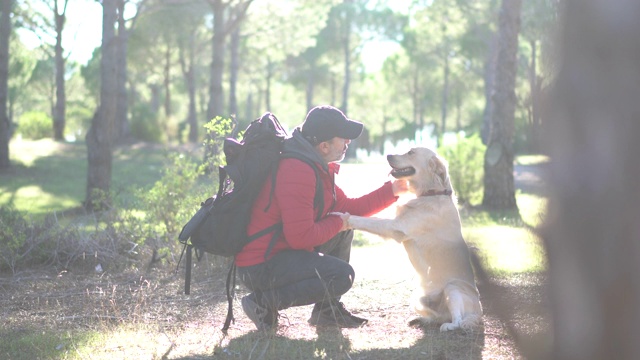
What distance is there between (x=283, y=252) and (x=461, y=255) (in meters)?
1.22

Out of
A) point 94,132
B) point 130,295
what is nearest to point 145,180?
point 94,132

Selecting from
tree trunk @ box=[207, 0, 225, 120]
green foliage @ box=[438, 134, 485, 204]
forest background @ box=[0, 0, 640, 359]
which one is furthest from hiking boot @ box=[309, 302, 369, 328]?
tree trunk @ box=[207, 0, 225, 120]

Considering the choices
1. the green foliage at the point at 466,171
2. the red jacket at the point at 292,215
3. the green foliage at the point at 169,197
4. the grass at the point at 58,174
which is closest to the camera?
the red jacket at the point at 292,215

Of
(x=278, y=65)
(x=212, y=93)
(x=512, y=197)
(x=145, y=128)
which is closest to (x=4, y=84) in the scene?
(x=212, y=93)

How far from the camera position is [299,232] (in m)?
4.45

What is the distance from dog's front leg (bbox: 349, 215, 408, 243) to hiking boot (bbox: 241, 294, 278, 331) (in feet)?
2.64

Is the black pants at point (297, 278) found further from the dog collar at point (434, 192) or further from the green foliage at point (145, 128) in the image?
the green foliage at point (145, 128)

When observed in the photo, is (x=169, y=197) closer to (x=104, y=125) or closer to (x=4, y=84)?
(x=104, y=125)

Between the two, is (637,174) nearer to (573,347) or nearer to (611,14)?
(611,14)

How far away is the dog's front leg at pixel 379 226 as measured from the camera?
187 inches

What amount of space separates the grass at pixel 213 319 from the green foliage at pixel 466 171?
539 cm

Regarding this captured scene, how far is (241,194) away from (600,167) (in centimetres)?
226

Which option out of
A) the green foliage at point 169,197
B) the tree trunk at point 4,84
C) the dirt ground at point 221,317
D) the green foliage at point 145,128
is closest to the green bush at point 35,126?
the green foliage at point 145,128

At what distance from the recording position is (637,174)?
9.40 feet
